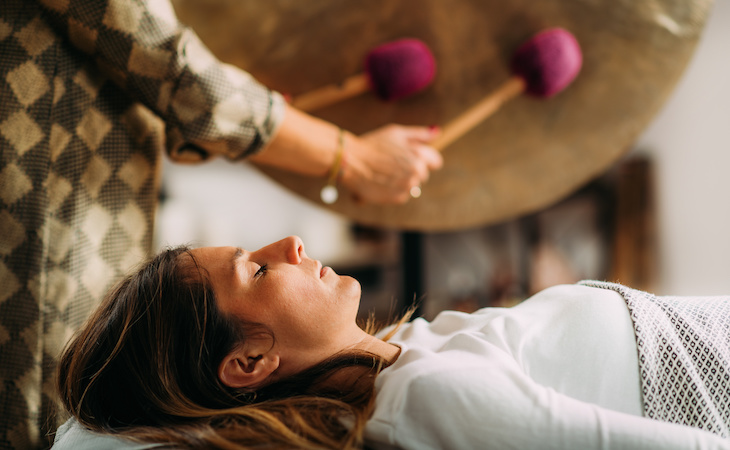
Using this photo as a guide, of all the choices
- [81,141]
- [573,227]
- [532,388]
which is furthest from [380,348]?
[573,227]

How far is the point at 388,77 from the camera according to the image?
1.11 meters

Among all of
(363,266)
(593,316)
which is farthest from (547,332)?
(363,266)

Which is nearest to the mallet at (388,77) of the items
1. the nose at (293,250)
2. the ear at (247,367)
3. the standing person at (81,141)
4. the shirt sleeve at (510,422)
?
the standing person at (81,141)

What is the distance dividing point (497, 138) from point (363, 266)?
2.23m

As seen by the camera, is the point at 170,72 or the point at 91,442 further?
the point at 170,72

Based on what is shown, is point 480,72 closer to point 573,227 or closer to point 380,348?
point 380,348

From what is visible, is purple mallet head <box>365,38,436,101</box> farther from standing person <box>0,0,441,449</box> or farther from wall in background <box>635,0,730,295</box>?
wall in background <box>635,0,730,295</box>

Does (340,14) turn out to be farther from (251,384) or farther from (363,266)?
(363,266)

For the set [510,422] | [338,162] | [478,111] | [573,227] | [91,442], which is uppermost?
[478,111]

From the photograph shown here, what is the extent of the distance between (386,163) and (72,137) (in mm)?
501

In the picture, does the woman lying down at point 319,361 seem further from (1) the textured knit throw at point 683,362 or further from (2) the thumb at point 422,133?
(2) the thumb at point 422,133

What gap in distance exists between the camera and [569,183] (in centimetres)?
123

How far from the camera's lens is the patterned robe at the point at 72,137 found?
784 millimetres

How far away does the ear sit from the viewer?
27.5 inches
